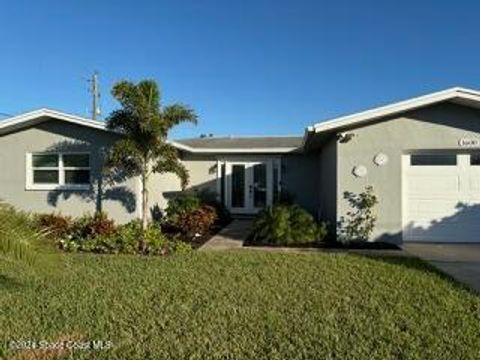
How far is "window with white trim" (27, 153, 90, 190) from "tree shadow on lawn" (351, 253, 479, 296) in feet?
29.8

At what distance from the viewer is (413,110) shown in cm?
1259

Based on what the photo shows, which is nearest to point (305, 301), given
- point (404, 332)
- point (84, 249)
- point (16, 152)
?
point (404, 332)

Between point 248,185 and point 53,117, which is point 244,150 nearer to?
point 248,185

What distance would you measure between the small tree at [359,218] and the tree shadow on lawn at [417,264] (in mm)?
1738

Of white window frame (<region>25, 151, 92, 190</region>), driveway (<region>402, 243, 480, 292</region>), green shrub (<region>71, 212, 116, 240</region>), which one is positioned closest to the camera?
driveway (<region>402, 243, 480, 292</region>)

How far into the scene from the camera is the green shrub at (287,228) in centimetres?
1259

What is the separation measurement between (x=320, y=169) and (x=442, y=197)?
672 centimetres

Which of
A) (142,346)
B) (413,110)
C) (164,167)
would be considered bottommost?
(142,346)

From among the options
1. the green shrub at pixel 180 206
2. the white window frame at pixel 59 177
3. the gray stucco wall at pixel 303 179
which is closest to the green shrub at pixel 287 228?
the green shrub at pixel 180 206

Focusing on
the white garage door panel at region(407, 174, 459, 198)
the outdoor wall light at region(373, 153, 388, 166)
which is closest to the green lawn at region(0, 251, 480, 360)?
the outdoor wall light at region(373, 153, 388, 166)

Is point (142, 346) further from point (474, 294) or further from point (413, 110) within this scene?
point (413, 110)

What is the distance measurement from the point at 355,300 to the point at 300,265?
262 centimetres

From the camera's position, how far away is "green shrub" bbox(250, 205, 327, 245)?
496 inches

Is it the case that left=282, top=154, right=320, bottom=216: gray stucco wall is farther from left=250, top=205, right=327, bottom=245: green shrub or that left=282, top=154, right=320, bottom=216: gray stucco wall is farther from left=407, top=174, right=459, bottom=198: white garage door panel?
left=407, top=174, right=459, bottom=198: white garage door panel
